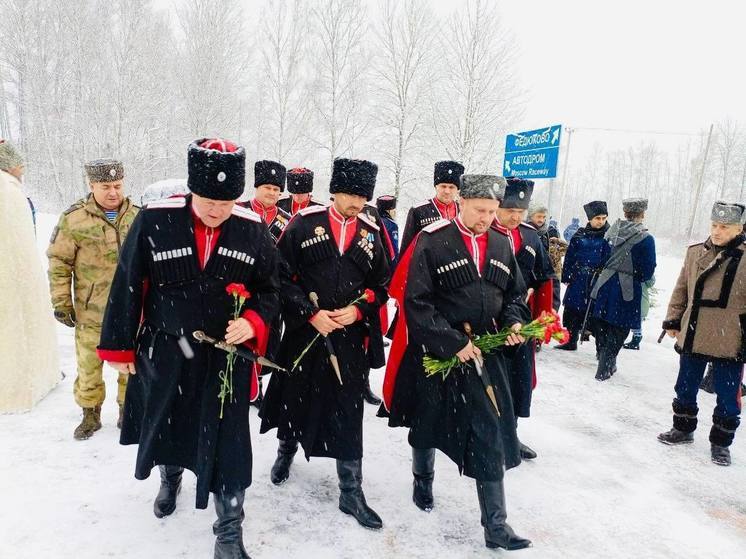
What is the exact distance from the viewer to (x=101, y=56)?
2291 centimetres

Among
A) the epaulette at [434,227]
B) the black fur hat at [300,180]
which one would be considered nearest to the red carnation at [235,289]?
the epaulette at [434,227]

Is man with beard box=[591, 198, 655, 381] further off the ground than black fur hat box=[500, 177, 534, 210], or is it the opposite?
black fur hat box=[500, 177, 534, 210]

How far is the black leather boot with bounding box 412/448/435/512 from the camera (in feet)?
11.3

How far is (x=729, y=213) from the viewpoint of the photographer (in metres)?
4.43

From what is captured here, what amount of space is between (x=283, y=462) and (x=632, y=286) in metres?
5.21

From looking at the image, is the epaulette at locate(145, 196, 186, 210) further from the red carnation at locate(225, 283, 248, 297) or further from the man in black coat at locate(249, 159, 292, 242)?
the man in black coat at locate(249, 159, 292, 242)

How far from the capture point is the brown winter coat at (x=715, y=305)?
4.40m

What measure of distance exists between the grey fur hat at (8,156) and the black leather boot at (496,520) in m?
4.97

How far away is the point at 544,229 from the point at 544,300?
3576 mm

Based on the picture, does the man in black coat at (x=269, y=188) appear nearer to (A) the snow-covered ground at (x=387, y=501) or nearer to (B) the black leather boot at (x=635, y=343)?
(A) the snow-covered ground at (x=387, y=501)

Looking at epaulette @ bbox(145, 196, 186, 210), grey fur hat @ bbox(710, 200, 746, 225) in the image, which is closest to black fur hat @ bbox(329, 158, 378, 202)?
epaulette @ bbox(145, 196, 186, 210)

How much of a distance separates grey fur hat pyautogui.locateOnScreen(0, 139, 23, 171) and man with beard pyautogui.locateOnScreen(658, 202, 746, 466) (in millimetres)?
6588

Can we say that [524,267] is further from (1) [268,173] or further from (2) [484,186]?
(1) [268,173]

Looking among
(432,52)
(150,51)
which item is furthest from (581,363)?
(150,51)
